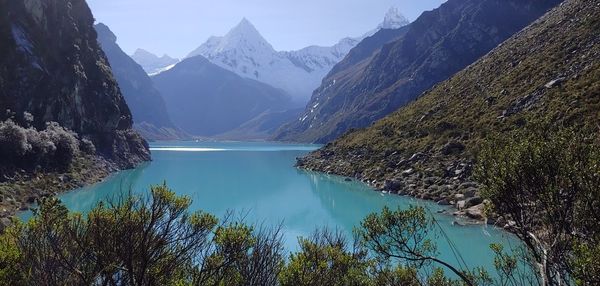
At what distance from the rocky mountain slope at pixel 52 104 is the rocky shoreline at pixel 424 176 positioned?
4497 centimetres

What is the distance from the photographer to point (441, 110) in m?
84.2

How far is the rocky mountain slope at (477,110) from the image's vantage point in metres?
55.0

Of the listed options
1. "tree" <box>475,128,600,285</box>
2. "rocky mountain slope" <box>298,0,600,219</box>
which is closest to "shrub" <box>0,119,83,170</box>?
"rocky mountain slope" <box>298,0,600,219</box>

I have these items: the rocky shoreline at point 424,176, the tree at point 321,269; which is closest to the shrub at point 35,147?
the rocky shoreline at point 424,176

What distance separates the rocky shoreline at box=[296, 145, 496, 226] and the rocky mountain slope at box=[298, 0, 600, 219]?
0.15m

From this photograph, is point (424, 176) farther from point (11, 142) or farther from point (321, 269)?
point (11, 142)

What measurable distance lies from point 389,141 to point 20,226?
74.8 meters

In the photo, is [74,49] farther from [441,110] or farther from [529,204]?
[529,204]

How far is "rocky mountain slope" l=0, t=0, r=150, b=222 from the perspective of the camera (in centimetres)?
6050

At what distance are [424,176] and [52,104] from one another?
67.3 m

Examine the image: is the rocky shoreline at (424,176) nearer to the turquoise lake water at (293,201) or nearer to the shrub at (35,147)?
the turquoise lake water at (293,201)

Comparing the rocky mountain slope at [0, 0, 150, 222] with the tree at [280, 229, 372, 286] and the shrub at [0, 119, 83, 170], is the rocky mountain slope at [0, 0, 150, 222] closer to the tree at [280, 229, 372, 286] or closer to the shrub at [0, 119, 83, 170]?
the shrub at [0, 119, 83, 170]

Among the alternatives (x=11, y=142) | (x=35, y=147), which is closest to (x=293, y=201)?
(x=11, y=142)

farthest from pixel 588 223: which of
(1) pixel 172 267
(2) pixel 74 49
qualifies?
(2) pixel 74 49
